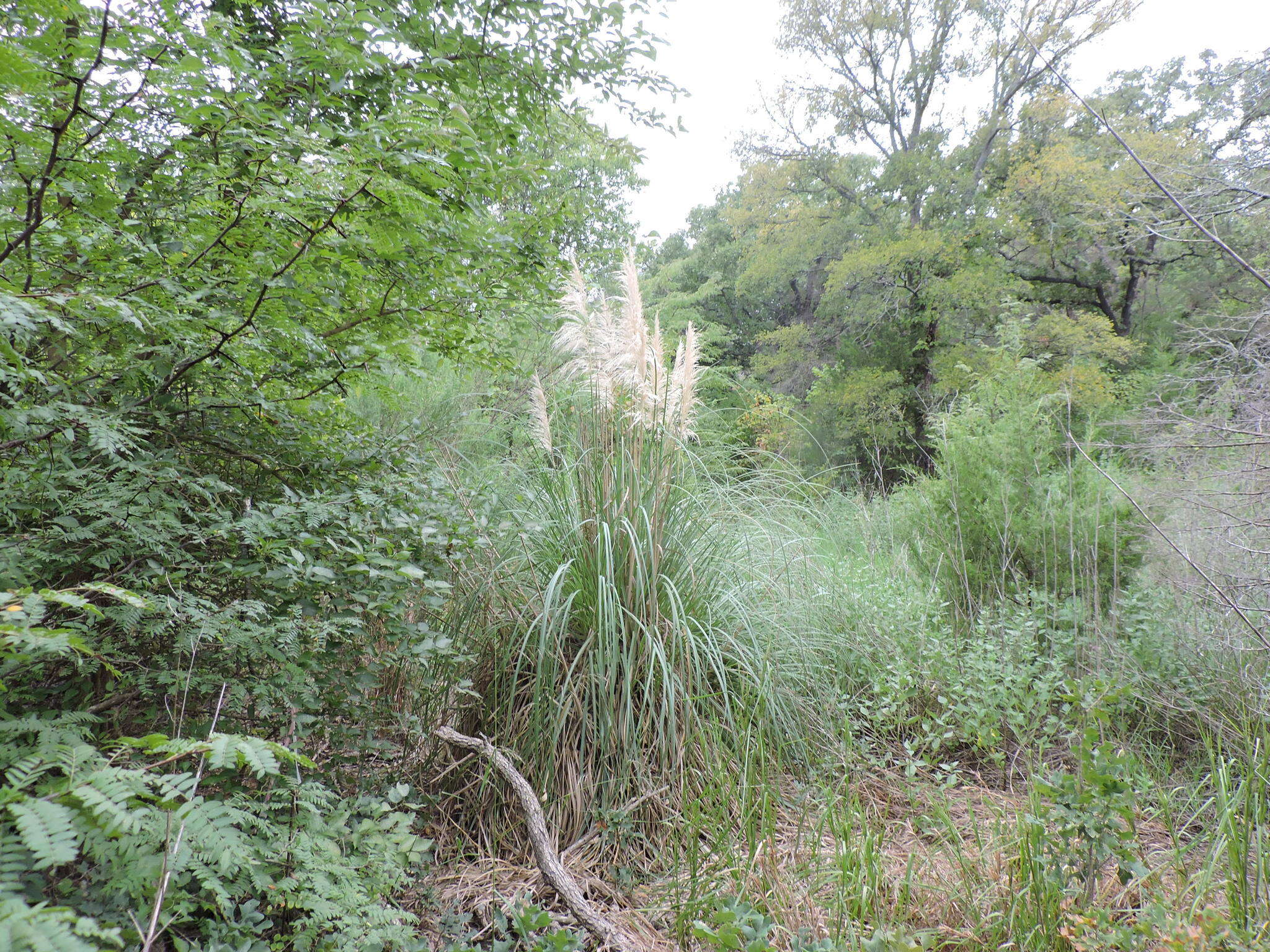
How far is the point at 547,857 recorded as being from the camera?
1.60 metres

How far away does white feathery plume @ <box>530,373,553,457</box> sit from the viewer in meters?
2.50

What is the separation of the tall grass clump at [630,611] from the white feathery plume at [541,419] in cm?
1

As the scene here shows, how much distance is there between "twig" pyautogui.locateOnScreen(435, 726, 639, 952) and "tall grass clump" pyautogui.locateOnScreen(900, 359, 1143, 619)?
2.44 m

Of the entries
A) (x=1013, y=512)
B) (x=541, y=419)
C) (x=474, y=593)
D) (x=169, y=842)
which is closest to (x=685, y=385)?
(x=541, y=419)

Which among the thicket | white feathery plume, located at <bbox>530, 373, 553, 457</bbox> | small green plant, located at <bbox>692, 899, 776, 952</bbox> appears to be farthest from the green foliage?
white feathery plume, located at <bbox>530, 373, 553, 457</bbox>

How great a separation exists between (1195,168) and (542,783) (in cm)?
281

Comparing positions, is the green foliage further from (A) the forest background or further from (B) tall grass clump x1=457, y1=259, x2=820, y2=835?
(B) tall grass clump x1=457, y1=259, x2=820, y2=835

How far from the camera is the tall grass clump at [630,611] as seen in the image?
1.95 meters

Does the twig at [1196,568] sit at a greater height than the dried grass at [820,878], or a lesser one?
greater

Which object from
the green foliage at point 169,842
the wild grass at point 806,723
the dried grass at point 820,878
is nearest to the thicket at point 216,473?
the green foliage at point 169,842

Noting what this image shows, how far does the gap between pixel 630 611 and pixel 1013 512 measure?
2.78 metres

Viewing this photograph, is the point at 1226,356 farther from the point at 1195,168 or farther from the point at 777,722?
the point at 777,722

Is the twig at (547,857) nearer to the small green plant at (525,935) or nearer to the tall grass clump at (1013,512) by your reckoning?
the small green plant at (525,935)

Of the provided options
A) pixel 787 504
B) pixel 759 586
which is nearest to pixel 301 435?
pixel 759 586
